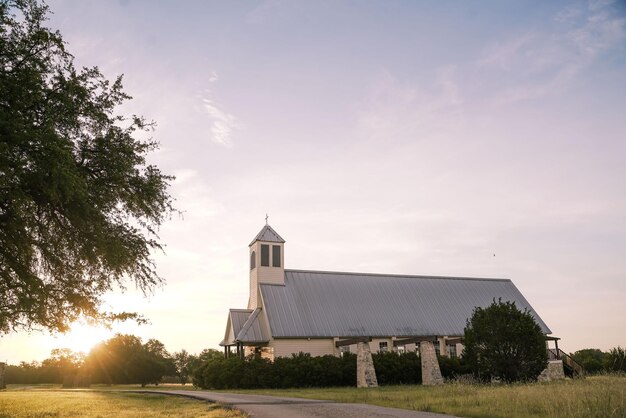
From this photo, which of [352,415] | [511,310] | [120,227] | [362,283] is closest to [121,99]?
[120,227]

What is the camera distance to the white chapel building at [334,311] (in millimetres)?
41688

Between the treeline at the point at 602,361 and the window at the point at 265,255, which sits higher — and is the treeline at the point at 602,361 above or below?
below

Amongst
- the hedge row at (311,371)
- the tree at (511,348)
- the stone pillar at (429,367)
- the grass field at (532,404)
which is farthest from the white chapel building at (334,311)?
the grass field at (532,404)

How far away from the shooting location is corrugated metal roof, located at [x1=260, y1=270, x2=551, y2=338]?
42.8m

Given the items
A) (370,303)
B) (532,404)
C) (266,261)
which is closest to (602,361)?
(370,303)

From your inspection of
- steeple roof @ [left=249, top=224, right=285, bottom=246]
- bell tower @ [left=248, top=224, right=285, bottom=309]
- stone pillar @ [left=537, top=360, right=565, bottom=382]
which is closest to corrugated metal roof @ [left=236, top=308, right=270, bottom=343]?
bell tower @ [left=248, top=224, right=285, bottom=309]

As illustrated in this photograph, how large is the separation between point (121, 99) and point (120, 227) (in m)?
4.20

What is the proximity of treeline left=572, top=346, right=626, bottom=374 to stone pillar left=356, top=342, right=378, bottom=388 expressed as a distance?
45.3ft

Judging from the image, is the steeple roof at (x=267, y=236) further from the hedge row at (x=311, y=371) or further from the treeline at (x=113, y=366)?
the treeline at (x=113, y=366)

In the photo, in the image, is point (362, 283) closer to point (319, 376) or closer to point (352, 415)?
point (319, 376)

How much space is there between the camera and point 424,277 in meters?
52.5

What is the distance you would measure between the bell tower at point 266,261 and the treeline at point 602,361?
2424cm

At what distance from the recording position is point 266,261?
45531 mm

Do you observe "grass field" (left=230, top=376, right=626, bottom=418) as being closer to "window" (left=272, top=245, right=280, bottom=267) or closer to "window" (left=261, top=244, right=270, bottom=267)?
"window" (left=261, top=244, right=270, bottom=267)
